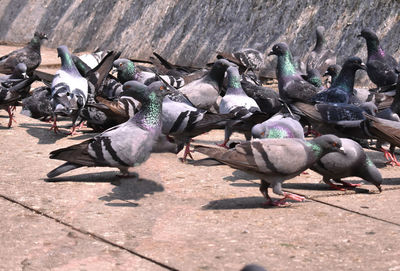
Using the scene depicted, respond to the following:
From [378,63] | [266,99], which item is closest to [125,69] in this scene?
[266,99]

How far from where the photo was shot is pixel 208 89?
10.1 metres

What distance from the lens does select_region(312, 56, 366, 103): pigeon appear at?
9445 millimetres

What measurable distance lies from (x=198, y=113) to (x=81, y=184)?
1.81 meters

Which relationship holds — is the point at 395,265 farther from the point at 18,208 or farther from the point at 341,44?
the point at 341,44

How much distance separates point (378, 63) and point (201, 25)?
4.78 metres

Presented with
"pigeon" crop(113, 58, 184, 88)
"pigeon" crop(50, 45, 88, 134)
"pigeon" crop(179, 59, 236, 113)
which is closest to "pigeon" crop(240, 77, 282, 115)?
"pigeon" crop(179, 59, 236, 113)

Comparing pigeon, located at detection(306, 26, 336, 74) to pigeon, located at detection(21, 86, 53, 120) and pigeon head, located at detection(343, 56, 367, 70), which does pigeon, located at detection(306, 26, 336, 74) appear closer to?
pigeon head, located at detection(343, 56, 367, 70)

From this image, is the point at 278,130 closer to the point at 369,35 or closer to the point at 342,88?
the point at 342,88

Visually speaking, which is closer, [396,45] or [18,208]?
[18,208]

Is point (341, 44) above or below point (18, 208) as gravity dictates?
above

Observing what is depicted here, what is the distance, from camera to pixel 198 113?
820 centimetres

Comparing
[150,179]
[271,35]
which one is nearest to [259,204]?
[150,179]

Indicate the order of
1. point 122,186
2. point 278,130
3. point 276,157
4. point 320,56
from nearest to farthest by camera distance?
1. point 276,157
2. point 122,186
3. point 278,130
4. point 320,56

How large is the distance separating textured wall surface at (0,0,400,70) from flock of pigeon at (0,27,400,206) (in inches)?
28.1
